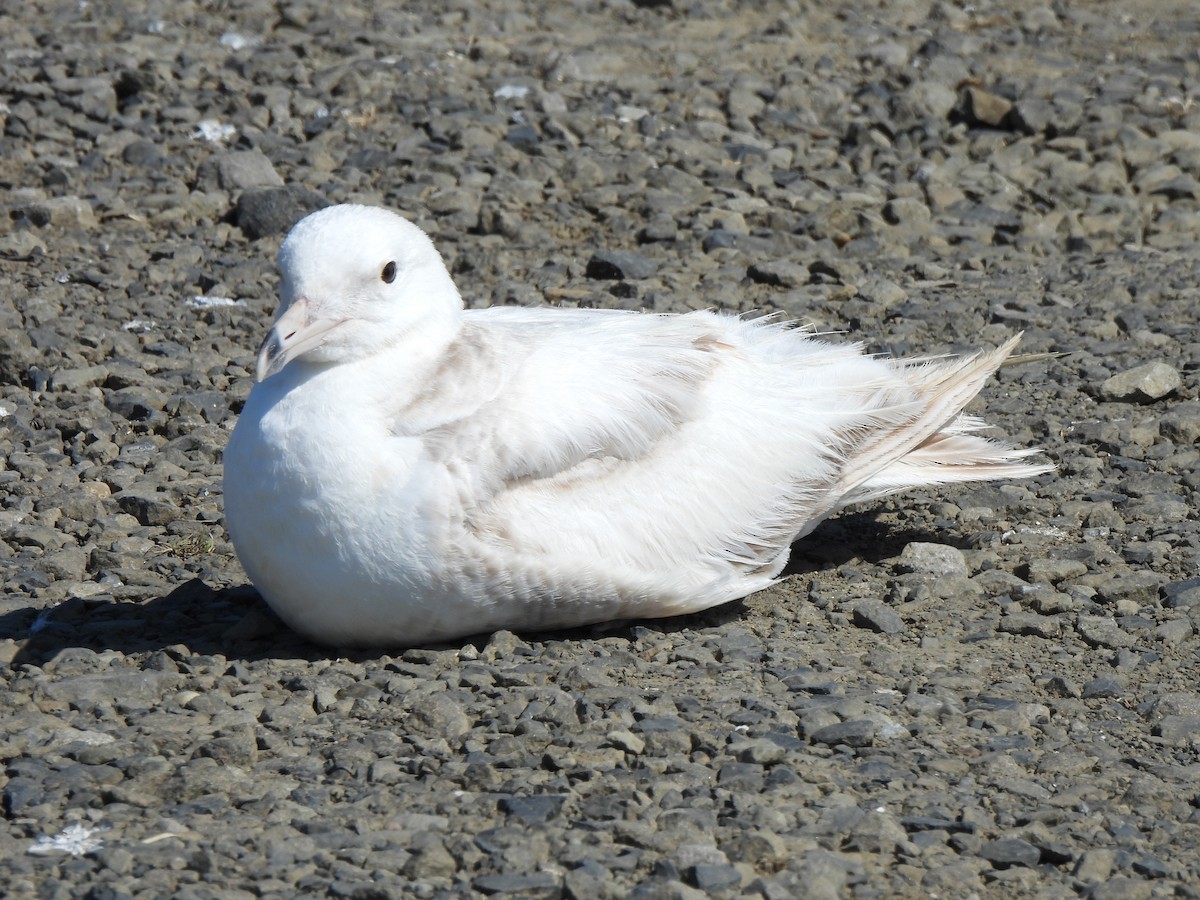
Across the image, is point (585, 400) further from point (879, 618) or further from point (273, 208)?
point (273, 208)

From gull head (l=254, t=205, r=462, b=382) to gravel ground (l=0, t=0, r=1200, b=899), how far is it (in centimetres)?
106

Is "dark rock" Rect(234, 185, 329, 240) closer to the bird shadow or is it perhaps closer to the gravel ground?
the gravel ground

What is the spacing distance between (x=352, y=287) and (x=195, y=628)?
1.43m

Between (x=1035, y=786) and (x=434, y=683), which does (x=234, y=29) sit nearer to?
(x=434, y=683)

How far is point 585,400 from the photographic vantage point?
5.88m

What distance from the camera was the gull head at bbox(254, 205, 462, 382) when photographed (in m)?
5.56

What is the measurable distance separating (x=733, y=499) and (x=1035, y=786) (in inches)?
65.4

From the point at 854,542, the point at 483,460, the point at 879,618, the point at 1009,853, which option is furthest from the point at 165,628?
the point at 1009,853

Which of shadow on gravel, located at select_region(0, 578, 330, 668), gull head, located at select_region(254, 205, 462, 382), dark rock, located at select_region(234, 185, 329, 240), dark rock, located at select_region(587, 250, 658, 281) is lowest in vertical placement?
shadow on gravel, located at select_region(0, 578, 330, 668)

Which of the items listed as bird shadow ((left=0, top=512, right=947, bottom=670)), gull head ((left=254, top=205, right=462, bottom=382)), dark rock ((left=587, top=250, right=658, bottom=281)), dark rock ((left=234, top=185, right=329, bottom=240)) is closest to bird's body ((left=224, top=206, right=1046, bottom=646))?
gull head ((left=254, top=205, right=462, bottom=382))

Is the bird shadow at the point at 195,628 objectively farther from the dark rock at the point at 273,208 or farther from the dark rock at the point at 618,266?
the dark rock at the point at 273,208

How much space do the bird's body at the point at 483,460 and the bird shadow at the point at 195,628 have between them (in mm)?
165

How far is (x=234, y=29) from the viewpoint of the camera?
1253 cm

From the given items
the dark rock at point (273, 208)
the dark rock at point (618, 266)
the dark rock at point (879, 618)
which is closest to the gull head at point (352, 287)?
the dark rock at point (879, 618)
